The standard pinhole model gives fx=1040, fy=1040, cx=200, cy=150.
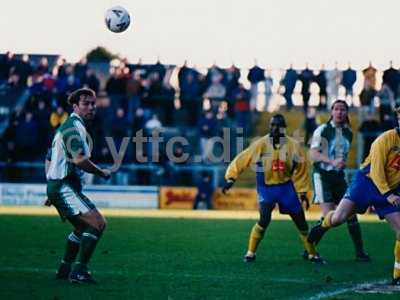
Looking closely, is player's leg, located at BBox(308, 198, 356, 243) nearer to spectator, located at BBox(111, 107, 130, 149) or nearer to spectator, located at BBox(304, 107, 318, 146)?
spectator, located at BBox(304, 107, 318, 146)

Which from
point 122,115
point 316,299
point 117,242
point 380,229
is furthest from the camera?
point 122,115

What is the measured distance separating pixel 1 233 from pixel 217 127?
11486 millimetres

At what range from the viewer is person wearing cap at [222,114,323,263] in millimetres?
A: 14852

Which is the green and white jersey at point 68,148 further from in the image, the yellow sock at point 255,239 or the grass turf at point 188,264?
the yellow sock at point 255,239

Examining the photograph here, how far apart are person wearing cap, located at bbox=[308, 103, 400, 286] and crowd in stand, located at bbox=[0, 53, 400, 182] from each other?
1686cm

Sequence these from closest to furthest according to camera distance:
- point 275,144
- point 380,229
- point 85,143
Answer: point 85,143 < point 275,144 < point 380,229

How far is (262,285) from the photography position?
1183cm

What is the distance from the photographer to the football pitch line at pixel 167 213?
25.1 metres

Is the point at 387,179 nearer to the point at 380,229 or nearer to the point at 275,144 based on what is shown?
the point at 275,144

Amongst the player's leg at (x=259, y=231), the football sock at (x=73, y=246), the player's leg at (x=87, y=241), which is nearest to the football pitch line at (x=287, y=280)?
the football sock at (x=73, y=246)

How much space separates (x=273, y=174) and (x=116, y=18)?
7394 mm

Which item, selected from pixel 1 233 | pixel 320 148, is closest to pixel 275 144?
pixel 320 148

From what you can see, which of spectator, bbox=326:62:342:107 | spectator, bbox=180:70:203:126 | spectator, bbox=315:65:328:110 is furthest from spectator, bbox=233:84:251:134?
spectator, bbox=326:62:342:107

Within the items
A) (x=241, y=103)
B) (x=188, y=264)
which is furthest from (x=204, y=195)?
(x=188, y=264)
